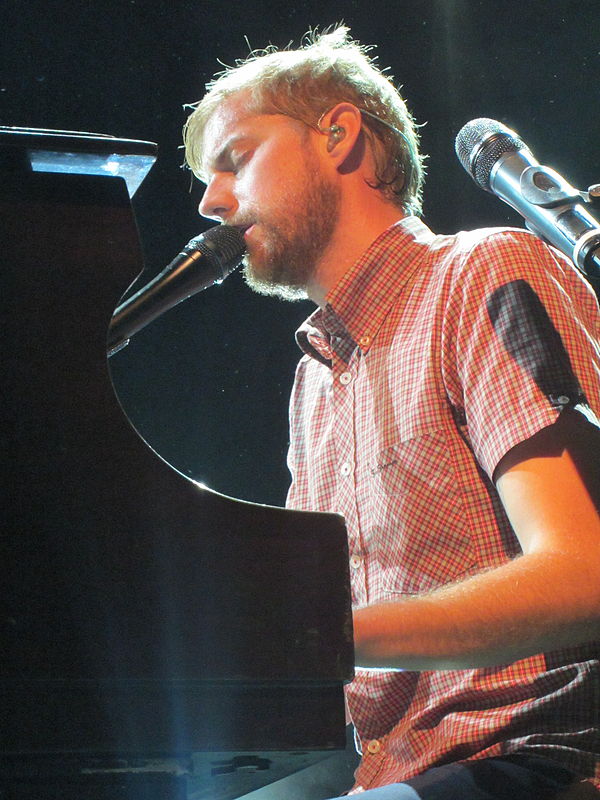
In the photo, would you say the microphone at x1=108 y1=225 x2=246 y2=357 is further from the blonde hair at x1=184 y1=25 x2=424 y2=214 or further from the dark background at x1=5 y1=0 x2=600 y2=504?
the dark background at x1=5 y1=0 x2=600 y2=504

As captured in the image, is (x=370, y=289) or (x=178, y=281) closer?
(x=178, y=281)

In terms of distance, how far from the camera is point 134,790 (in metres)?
0.88

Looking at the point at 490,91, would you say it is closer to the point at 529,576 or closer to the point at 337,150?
the point at 337,150

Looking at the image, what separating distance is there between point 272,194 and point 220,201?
0.33 feet

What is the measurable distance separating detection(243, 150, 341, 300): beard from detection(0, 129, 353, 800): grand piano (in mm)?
895

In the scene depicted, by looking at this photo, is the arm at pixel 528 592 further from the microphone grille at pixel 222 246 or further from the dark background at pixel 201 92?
the dark background at pixel 201 92

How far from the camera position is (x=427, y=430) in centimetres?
141

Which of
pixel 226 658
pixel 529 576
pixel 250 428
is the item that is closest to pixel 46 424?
pixel 226 658

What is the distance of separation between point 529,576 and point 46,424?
1.78 feet

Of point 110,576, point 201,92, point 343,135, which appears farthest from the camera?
point 201,92

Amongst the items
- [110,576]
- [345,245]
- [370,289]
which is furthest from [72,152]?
[345,245]

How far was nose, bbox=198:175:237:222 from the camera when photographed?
1777 mm

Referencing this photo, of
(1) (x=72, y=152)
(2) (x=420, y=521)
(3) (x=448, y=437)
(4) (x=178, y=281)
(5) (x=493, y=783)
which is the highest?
(1) (x=72, y=152)

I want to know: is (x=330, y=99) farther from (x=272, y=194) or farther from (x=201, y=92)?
(x=201, y=92)
